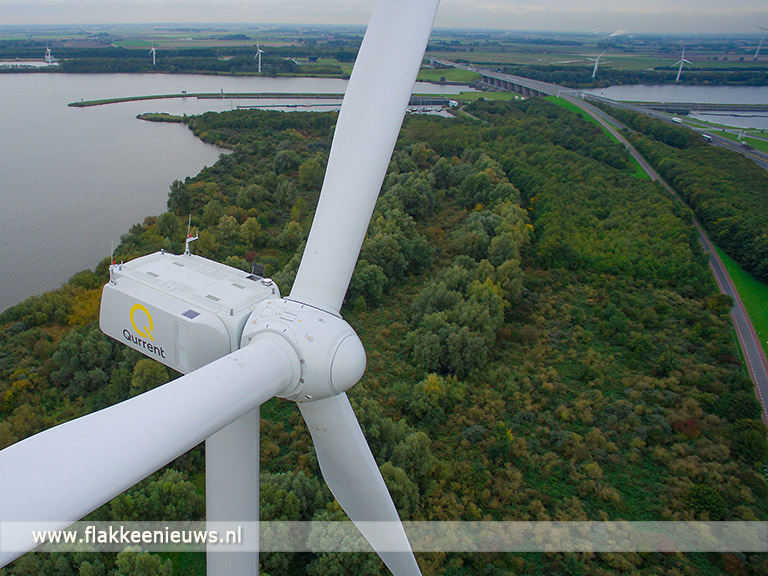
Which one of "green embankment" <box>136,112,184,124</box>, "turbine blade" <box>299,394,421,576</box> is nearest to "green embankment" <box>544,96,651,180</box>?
"turbine blade" <box>299,394,421,576</box>

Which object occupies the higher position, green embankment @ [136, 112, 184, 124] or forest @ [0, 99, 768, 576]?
green embankment @ [136, 112, 184, 124]

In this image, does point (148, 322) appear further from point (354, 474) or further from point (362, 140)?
point (362, 140)

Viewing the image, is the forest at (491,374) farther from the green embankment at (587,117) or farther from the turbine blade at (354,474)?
the green embankment at (587,117)

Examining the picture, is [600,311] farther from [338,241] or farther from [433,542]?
[338,241]

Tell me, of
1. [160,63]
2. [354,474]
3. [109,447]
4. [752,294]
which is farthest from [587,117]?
[160,63]

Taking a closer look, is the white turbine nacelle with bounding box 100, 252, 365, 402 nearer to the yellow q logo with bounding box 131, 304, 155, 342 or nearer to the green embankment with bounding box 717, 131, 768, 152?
the yellow q logo with bounding box 131, 304, 155, 342

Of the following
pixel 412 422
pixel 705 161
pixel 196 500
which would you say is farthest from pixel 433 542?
pixel 705 161
